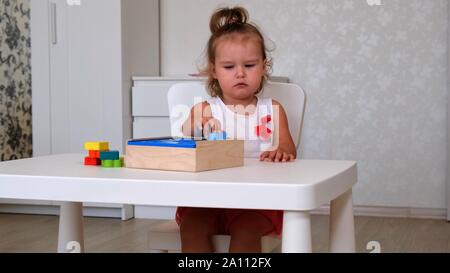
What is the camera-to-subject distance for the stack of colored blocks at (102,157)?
3.67 ft

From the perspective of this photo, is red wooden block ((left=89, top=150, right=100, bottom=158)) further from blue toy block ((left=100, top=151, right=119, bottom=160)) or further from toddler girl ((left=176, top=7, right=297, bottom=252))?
toddler girl ((left=176, top=7, right=297, bottom=252))

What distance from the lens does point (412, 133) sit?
312 centimetres

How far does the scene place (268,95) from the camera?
1715 millimetres

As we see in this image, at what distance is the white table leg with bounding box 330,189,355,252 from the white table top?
0.09 m

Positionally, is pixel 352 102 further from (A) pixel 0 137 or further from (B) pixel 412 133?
(A) pixel 0 137

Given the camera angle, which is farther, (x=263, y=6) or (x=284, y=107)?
(x=263, y=6)

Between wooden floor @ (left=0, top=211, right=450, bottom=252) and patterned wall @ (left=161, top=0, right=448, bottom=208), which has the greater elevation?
patterned wall @ (left=161, top=0, right=448, bottom=208)

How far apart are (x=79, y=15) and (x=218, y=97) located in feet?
4.97

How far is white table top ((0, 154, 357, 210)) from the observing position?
84 centimetres

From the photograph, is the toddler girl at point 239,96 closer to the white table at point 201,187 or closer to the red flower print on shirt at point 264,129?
the red flower print on shirt at point 264,129

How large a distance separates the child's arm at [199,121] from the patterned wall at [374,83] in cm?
160

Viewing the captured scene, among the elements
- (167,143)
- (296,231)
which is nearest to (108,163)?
(167,143)

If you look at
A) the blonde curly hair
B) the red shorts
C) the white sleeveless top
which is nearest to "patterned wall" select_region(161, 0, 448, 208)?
the blonde curly hair
